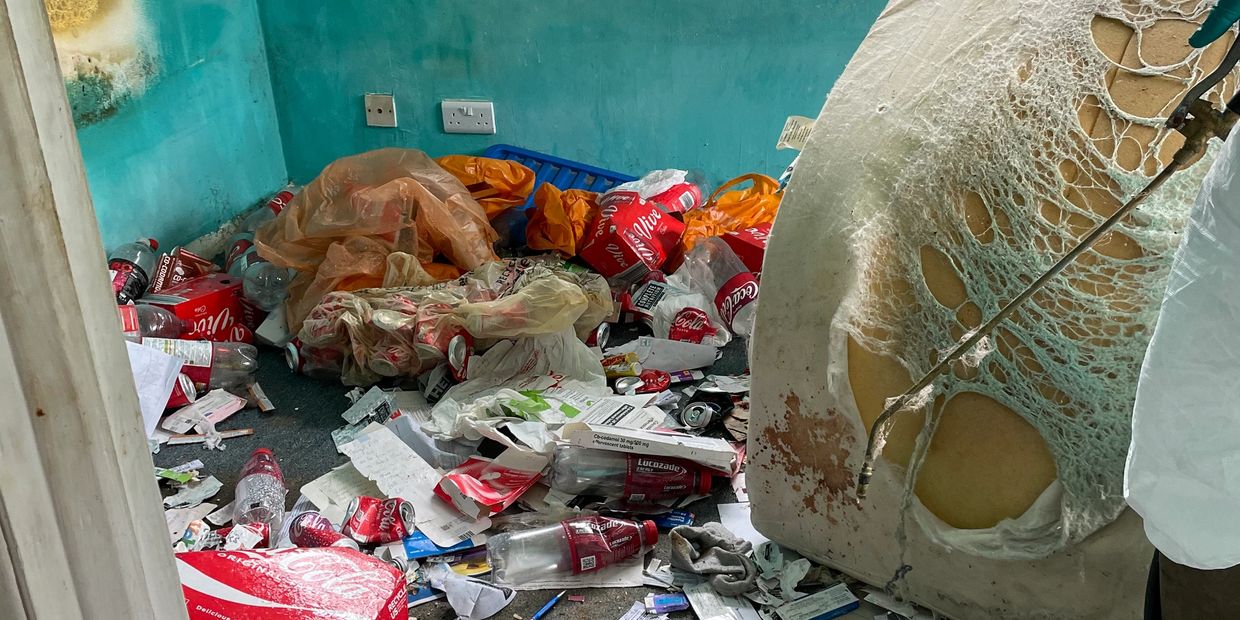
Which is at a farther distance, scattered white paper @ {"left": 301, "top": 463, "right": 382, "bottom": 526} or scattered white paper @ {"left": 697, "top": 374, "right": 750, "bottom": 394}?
scattered white paper @ {"left": 697, "top": 374, "right": 750, "bottom": 394}

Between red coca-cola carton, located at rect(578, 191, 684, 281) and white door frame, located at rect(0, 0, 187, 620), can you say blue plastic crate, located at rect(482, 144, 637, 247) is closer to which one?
red coca-cola carton, located at rect(578, 191, 684, 281)

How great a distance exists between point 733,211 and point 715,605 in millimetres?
1539

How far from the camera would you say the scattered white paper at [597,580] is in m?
1.73

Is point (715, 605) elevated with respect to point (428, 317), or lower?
lower

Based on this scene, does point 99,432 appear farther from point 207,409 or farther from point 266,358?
point 266,358

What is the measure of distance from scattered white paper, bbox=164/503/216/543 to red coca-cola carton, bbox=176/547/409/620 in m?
0.54

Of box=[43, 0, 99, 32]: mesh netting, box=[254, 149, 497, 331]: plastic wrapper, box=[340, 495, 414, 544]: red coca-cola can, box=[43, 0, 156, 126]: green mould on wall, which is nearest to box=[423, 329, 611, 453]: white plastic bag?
box=[340, 495, 414, 544]: red coca-cola can

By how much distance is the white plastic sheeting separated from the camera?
0.71m

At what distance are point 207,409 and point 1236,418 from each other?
2.21 metres

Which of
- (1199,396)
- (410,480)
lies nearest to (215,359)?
(410,480)

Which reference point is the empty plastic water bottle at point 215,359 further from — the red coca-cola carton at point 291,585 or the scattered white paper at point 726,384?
the scattered white paper at point 726,384

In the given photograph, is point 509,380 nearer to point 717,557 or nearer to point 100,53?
point 717,557

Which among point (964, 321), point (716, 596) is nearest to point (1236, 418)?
point (964, 321)

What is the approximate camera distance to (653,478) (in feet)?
6.23
